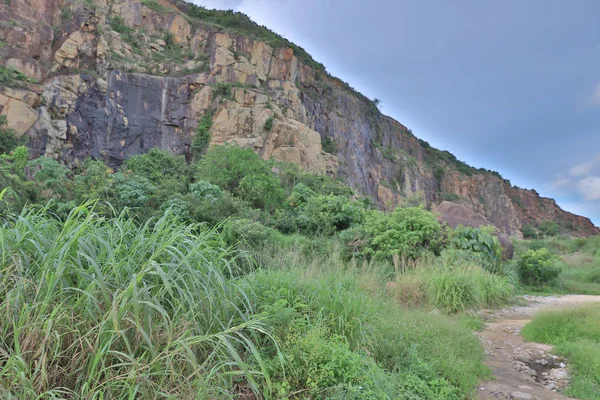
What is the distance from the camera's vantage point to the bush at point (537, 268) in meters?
10.5

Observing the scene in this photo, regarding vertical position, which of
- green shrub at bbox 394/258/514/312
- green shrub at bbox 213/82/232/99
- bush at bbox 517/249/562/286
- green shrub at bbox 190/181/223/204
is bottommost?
green shrub at bbox 394/258/514/312

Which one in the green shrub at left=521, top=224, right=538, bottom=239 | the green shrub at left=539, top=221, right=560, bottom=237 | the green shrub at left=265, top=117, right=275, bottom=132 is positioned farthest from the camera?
the green shrub at left=521, top=224, right=538, bottom=239

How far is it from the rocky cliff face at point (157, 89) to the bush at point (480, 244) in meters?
24.6

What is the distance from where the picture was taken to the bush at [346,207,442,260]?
895cm

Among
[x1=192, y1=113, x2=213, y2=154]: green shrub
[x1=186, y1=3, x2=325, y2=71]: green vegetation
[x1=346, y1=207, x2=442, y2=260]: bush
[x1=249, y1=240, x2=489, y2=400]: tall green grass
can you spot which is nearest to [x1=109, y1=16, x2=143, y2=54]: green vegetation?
[x1=186, y1=3, x2=325, y2=71]: green vegetation

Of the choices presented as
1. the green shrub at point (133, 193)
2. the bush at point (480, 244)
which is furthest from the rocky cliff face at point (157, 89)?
the bush at point (480, 244)

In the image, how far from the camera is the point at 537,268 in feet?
34.7

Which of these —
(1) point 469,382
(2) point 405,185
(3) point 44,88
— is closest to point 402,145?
(2) point 405,185

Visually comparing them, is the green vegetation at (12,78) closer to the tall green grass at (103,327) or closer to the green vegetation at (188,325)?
the green vegetation at (188,325)

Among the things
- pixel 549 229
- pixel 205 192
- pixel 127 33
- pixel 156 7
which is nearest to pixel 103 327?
pixel 205 192

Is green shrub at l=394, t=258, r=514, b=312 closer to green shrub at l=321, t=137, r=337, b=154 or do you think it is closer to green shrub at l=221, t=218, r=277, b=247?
green shrub at l=221, t=218, r=277, b=247

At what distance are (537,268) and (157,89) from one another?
31.2 m

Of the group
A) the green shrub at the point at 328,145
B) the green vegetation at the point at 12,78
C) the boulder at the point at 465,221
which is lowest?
the boulder at the point at 465,221

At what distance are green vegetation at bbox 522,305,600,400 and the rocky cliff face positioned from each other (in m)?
27.1
